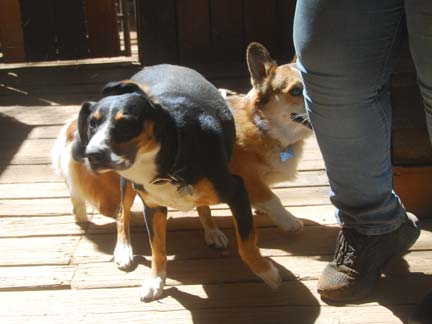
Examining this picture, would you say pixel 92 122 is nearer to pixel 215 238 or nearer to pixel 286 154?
pixel 215 238

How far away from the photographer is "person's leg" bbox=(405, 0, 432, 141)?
1.52 metres

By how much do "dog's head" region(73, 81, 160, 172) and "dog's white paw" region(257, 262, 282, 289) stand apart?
2.06 ft

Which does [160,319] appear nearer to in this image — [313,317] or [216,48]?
[313,317]

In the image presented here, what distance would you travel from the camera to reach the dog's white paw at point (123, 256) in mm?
2410

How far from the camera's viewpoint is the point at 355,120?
1.79 metres

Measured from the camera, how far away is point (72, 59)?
580 cm

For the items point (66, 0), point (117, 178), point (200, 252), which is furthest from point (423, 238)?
point (66, 0)

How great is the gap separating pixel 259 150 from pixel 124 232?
713 millimetres

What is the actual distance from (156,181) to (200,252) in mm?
559

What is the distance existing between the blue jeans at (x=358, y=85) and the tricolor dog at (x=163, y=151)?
369 mm

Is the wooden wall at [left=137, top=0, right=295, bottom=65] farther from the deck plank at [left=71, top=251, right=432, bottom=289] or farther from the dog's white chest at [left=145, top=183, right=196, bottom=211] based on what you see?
the dog's white chest at [left=145, top=183, right=196, bottom=211]

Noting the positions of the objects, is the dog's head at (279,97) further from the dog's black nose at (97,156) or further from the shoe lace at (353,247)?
the dog's black nose at (97,156)

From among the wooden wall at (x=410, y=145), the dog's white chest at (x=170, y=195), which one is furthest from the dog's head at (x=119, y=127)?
the wooden wall at (x=410, y=145)

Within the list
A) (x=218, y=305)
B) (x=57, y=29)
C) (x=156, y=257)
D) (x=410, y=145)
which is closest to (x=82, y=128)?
(x=156, y=257)
